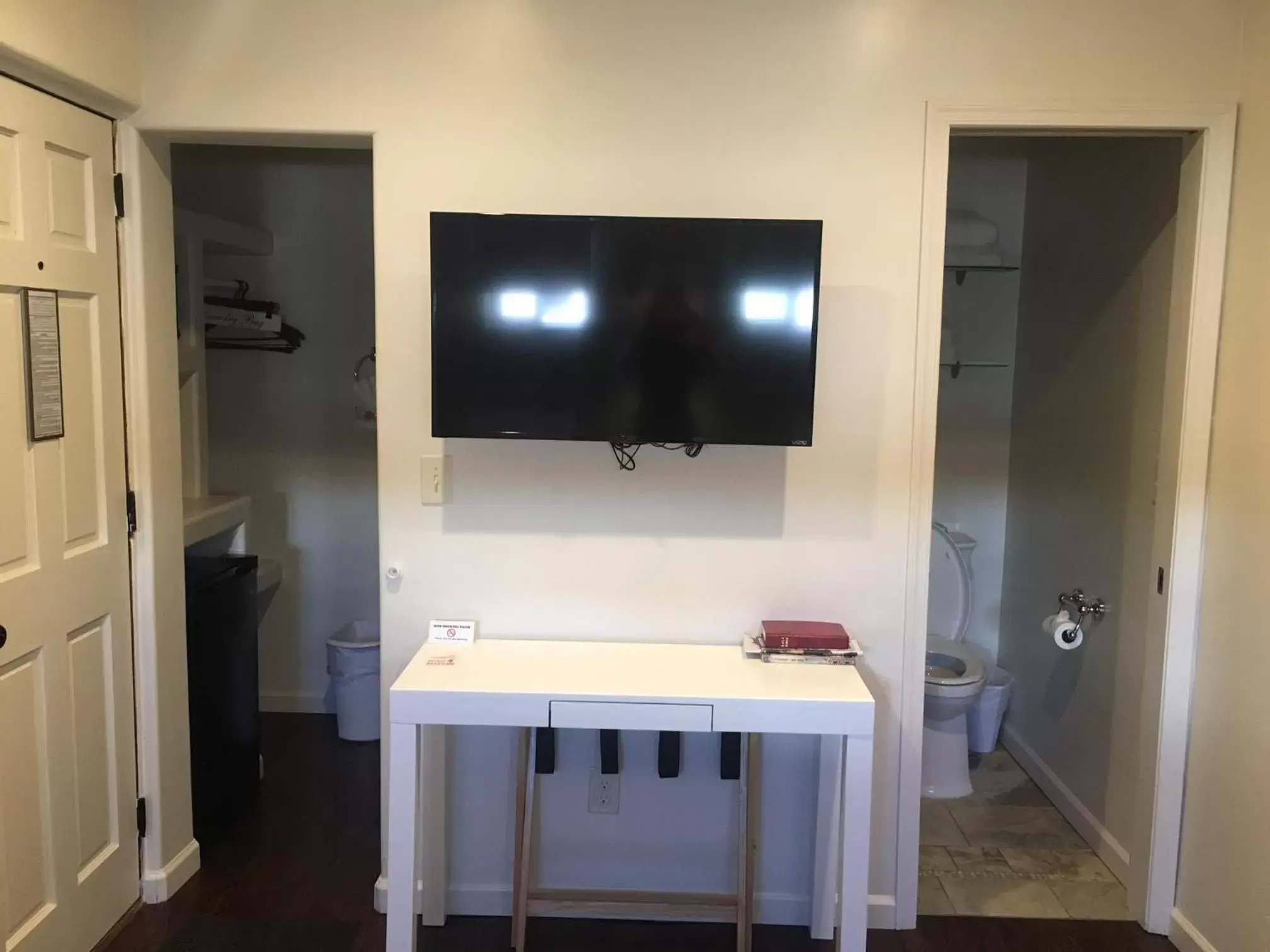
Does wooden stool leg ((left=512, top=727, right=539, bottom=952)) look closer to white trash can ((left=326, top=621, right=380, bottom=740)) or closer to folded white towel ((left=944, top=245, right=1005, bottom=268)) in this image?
white trash can ((left=326, top=621, right=380, bottom=740))

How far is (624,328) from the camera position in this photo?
7.02 feet

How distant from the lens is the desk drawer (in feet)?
6.61

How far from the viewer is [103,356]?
7.38ft

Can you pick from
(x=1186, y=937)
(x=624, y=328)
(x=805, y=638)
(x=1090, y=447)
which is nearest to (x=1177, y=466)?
(x=1090, y=447)

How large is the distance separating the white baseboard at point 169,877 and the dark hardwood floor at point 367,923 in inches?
0.9

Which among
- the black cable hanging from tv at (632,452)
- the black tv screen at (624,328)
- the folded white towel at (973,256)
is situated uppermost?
the folded white towel at (973,256)

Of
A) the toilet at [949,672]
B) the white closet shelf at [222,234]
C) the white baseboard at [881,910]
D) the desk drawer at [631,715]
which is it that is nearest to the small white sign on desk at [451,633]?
the desk drawer at [631,715]

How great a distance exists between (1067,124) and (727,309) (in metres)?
1.00

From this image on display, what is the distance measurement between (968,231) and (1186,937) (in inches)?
93.7

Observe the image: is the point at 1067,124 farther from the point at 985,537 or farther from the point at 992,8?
the point at 985,537

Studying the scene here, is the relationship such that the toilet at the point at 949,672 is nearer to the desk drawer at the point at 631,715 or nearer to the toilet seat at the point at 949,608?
the toilet seat at the point at 949,608

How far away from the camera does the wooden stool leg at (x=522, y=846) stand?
236 centimetres

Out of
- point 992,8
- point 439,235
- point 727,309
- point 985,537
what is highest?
point 992,8

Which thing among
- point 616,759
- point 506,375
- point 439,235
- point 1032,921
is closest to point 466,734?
point 616,759
